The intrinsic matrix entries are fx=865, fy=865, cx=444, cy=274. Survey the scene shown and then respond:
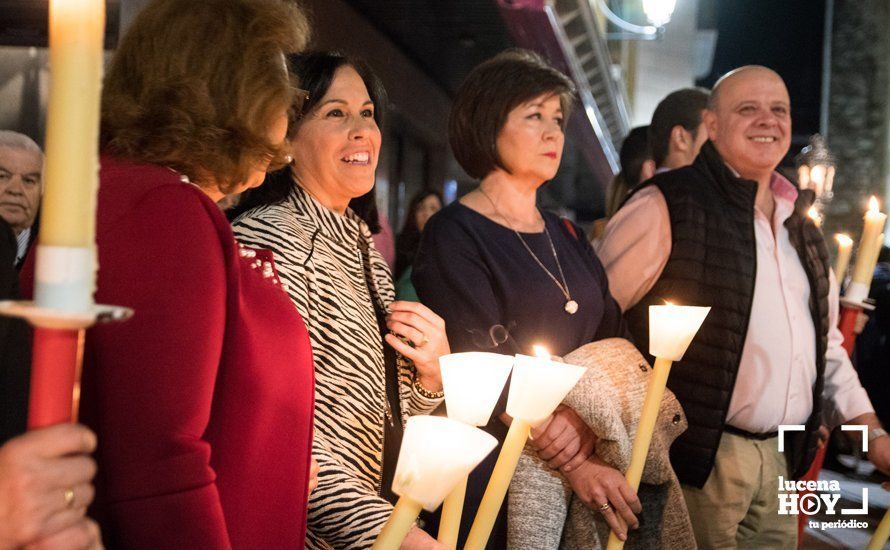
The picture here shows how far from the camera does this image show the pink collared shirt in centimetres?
270

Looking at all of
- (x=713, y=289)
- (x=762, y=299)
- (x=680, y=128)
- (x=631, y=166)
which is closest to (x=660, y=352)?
(x=713, y=289)

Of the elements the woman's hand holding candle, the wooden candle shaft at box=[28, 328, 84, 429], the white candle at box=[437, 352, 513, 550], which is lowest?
the woman's hand holding candle

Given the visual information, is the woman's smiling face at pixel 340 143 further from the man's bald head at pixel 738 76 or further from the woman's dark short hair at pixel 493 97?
the man's bald head at pixel 738 76

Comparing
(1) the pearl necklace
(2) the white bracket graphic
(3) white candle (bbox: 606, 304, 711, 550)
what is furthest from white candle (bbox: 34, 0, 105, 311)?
(2) the white bracket graphic

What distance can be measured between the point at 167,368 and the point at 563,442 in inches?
49.9

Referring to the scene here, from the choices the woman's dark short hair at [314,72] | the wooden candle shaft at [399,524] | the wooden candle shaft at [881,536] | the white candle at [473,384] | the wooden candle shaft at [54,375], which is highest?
the woman's dark short hair at [314,72]

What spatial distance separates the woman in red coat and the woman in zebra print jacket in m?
0.24

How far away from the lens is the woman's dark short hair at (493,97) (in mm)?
2576

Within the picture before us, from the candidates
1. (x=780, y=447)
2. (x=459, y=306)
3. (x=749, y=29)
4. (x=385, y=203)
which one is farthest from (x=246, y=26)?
(x=749, y=29)

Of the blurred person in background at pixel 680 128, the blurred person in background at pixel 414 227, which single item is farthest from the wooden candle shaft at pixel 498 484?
the blurred person in background at pixel 414 227

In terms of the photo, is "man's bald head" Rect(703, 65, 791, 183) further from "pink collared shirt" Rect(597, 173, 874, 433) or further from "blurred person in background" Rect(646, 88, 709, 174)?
"blurred person in background" Rect(646, 88, 709, 174)

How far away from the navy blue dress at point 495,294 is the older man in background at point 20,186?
1.35m

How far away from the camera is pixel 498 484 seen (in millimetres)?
1049

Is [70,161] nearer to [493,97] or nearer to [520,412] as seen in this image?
[520,412]
